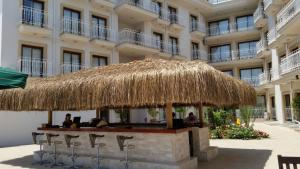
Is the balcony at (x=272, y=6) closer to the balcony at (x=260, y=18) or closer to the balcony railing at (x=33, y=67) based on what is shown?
the balcony at (x=260, y=18)

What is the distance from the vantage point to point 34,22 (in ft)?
61.2

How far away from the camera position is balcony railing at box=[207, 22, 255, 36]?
Answer: 33.3 meters

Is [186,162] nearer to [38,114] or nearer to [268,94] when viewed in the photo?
[38,114]

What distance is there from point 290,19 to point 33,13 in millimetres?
16634

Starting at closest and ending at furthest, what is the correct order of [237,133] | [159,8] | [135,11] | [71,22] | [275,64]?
[237,133] → [71,22] → [135,11] → [275,64] → [159,8]

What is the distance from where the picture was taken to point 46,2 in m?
19.4

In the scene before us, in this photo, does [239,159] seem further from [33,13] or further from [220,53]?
[220,53]

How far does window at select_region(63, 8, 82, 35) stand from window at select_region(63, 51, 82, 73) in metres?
1.56

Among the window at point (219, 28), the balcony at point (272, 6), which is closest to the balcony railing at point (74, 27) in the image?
the balcony at point (272, 6)

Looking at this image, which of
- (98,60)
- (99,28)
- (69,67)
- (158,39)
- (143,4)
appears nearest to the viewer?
(69,67)

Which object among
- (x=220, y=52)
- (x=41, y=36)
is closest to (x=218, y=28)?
(x=220, y=52)

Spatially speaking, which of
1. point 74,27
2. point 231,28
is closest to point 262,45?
point 231,28

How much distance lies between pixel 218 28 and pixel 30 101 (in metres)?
28.5

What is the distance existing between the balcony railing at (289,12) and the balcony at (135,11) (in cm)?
1019
